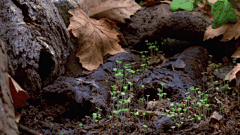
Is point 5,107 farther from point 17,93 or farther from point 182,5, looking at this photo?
point 182,5

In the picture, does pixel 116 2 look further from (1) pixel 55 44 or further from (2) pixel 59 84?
(2) pixel 59 84

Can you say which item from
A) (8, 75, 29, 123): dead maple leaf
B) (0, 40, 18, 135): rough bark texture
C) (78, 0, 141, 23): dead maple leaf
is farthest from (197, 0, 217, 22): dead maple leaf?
(0, 40, 18, 135): rough bark texture

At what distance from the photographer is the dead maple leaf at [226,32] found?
9.66 ft

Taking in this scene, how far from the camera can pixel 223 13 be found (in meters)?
2.89

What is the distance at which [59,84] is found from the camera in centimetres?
228

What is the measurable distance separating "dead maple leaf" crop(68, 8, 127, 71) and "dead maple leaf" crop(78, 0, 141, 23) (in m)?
0.17

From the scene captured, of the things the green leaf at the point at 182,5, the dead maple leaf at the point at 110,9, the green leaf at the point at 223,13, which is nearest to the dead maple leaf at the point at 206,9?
the green leaf at the point at 182,5

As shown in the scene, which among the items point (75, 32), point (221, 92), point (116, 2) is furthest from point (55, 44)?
point (221, 92)

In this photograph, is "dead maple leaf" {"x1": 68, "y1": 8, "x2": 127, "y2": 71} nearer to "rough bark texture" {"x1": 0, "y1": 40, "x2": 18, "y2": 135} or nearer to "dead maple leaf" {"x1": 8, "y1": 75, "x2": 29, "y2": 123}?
"dead maple leaf" {"x1": 8, "y1": 75, "x2": 29, "y2": 123}

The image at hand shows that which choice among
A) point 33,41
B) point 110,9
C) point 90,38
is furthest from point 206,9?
point 33,41

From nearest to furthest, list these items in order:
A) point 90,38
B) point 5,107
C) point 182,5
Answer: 1. point 5,107
2. point 90,38
3. point 182,5

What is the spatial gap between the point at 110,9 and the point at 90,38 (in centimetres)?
64

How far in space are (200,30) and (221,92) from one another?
41.2 inches

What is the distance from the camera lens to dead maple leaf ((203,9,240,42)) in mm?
2945
